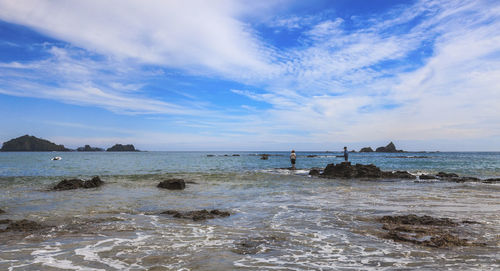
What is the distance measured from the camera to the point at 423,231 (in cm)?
813

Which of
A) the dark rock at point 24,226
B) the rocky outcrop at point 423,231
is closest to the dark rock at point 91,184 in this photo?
the dark rock at point 24,226

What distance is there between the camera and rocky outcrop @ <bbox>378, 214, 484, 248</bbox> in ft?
23.0

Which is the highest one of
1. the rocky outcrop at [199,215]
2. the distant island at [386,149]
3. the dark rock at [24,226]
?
the distant island at [386,149]

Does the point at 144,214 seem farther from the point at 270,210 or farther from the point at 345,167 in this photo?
the point at 345,167

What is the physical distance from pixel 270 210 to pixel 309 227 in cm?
310

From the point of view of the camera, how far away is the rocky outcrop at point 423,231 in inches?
276

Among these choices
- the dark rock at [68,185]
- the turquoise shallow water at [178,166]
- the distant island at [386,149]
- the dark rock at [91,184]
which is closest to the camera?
the dark rock at [68,185]

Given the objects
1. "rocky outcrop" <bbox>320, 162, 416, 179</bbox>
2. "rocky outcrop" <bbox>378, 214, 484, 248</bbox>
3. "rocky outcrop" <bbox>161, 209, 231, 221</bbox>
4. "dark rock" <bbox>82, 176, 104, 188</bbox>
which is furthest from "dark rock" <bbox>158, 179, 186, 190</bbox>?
"rocky outcrop" <bbox>320, 162, 416, 179</bbox>

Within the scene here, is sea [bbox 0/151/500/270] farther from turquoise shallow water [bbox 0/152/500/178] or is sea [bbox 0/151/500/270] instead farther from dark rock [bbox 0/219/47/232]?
turquoise shallow water [bbox 0/152/500/178]

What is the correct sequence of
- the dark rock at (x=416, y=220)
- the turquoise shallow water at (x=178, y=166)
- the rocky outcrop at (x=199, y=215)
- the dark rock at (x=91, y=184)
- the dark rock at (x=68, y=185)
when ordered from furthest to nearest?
the turquoise shallow water at (x=178, y=166) < the dark rock at (x=91, y=184) < the dark rock at (x=68, y=185) < the rocky outcrop at (x=199, y=215) < the dark rock at (x=416, y=220)

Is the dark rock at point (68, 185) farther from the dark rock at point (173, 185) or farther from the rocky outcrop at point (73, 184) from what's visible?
the dark rock at point (173, 185)

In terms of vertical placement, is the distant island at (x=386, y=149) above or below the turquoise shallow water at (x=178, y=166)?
above

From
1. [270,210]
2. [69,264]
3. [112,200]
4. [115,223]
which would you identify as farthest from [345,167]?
[69,264]

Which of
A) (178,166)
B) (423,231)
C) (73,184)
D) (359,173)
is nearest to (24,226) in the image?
(423,231)
